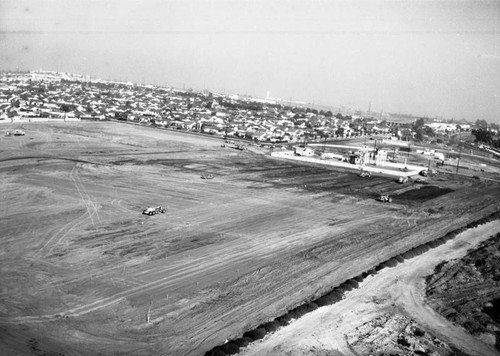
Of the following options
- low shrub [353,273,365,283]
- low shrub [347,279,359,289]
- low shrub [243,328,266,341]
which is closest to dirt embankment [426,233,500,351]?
low shrub [353,273,365,283]

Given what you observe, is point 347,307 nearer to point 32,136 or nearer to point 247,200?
point 247,200

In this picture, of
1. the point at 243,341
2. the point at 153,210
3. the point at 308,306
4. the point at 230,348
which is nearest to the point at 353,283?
the point at 308,306

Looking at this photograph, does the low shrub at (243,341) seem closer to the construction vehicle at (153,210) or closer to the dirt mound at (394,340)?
the dirt mound at (394,340)

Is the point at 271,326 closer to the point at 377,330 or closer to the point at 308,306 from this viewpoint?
the point at 308,306

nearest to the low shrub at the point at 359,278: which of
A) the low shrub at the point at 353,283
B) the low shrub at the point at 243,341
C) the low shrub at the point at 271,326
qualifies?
the low shrub at the point at 353,283

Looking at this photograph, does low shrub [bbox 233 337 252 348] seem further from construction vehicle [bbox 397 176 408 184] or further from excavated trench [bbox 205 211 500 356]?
construction vehicle [bbox 397 176 408 184]

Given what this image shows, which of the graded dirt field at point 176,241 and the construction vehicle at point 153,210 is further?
the construction vehicle at point 153,210
